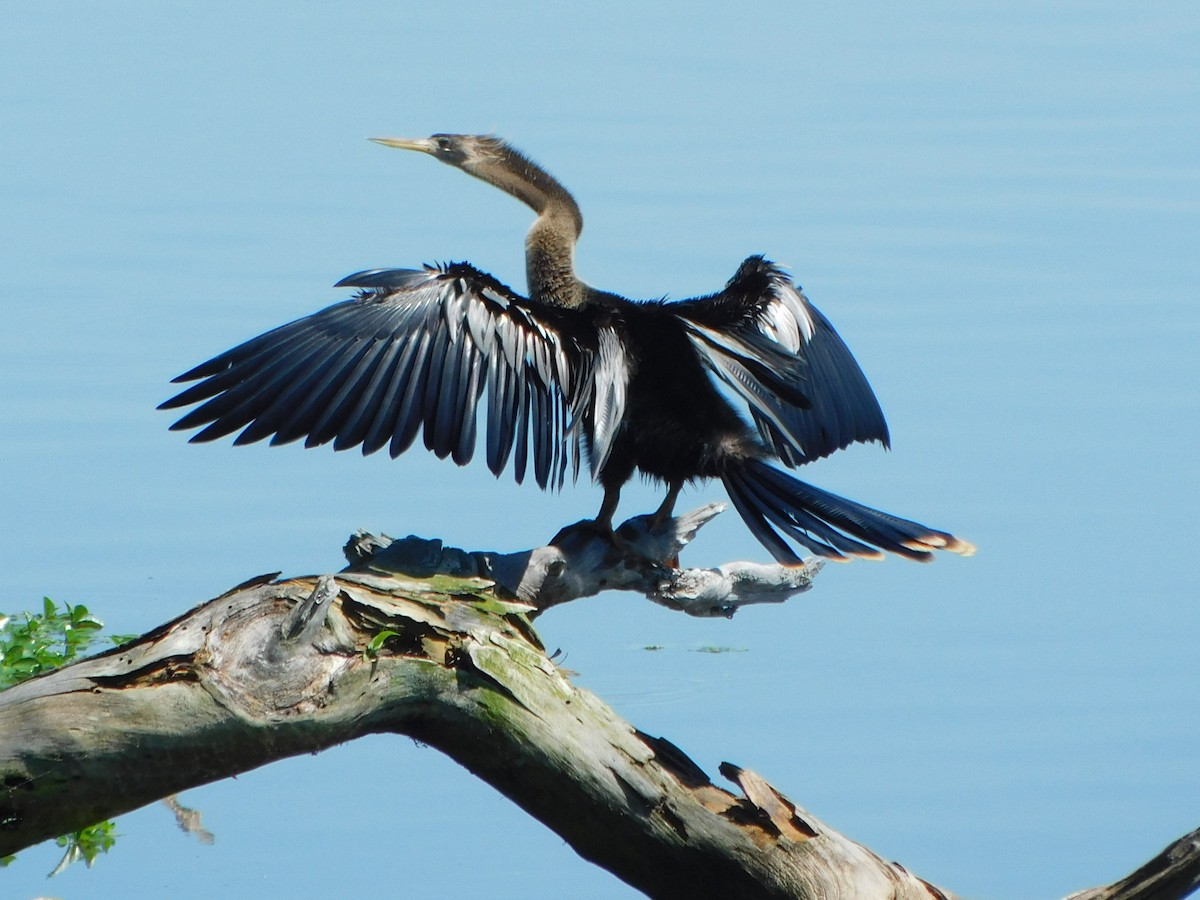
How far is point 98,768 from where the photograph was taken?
89.1 inches

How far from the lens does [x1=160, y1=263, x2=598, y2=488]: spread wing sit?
310cm

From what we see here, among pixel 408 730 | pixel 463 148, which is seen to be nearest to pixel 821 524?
pixel 408 730

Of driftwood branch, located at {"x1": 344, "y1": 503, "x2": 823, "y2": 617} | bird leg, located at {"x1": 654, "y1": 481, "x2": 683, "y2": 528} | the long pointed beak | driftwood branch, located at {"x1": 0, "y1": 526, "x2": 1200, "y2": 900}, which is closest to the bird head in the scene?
the long pointed beak

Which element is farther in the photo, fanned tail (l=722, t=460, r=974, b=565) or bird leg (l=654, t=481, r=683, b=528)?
bird leg (l=654, t=481, r=683, b=528)

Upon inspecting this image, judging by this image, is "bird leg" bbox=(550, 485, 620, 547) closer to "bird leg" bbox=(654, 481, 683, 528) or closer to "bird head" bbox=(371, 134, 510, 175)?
"bird leg" bbox=(654, 481, 683, 528)

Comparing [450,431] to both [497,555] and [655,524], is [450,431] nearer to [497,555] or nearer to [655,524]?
[497,555]

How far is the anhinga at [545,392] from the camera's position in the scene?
3.12 meters

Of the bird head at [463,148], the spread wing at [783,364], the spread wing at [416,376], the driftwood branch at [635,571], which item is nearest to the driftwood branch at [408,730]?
the driftwood branch at [635,571]

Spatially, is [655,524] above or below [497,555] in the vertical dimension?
above

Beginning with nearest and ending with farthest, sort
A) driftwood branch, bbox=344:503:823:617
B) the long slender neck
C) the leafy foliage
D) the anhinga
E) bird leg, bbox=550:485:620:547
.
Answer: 1. the leafy foliage
2. driftwood branch, bbox=344:503:823:617
3. the anhinga
4. bird leg, bbox=550:485:620:547
5. the long slender neck

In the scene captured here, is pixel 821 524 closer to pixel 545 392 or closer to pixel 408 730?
pixel 545 392

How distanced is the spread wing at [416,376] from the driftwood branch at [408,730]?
1.61 ft

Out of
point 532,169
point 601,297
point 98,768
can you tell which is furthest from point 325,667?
point 532,169

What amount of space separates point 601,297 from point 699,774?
5.72 feet
